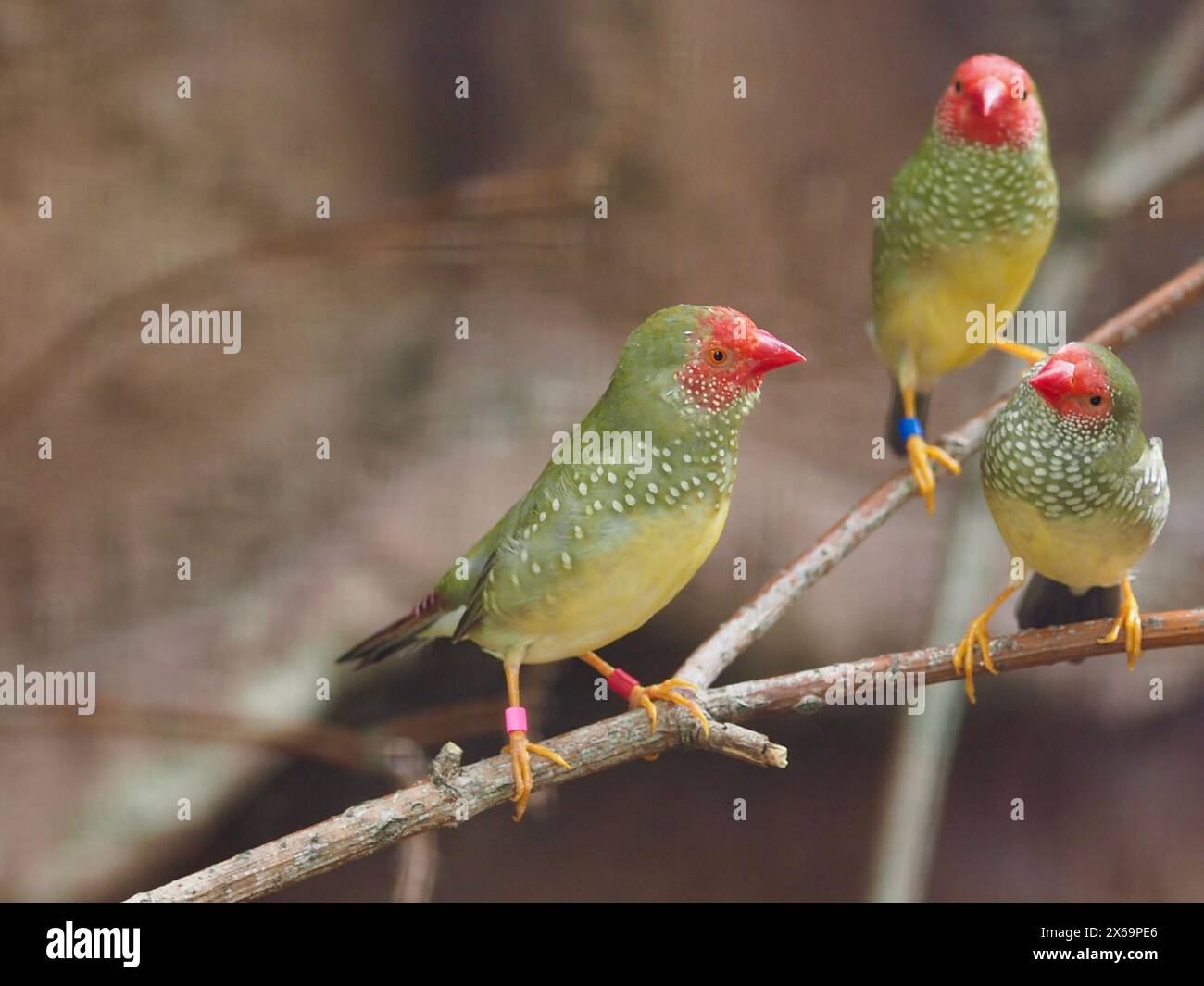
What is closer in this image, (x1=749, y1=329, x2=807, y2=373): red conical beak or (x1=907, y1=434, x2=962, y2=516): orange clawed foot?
(x1=749, y1=329, x2=807, y2=373): red conical beak

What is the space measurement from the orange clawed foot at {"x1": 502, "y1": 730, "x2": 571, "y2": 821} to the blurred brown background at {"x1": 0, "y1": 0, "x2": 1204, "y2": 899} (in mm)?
742

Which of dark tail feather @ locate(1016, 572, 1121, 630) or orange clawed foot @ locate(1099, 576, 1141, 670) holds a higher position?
dark tail feather @ locate(1016, 572, 1121, 630)

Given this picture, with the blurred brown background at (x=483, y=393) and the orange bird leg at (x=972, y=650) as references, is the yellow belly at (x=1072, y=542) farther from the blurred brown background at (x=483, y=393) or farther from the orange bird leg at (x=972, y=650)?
the blurred brown background at (x=483, y=393)

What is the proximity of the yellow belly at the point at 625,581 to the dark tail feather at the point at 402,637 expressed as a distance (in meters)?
0.09

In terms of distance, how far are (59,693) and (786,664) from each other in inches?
48.0

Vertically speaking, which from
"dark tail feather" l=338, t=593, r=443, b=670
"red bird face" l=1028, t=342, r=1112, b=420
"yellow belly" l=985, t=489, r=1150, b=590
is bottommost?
"dark tail feather" l=338, t=593, r=443, b=670

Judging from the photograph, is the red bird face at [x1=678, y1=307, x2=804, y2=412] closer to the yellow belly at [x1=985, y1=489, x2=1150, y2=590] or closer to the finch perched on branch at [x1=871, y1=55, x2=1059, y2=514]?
the yellow belly at [x1=985, y1=489, x2=1150, y2=590]

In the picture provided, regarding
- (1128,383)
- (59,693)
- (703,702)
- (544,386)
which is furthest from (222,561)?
(1128,383)

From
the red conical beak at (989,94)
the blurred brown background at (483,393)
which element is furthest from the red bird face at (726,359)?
the blurred brown background at (483,393)

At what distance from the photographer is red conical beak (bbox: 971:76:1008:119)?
5.00ft

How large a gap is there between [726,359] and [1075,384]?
0.37 meters

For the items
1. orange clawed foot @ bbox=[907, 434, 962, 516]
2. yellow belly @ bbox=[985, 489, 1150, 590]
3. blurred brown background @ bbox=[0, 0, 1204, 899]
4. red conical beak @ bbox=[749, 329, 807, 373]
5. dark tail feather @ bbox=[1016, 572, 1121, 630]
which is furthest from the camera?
blurred brown background @ bbox=[0, 0, 1204, 899]

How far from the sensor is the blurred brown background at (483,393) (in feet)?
6.86

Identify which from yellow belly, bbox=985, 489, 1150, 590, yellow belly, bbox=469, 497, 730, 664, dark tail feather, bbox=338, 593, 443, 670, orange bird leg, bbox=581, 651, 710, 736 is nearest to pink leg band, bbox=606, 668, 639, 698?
orange bird leg, bbox=581, 651, 710, 736
